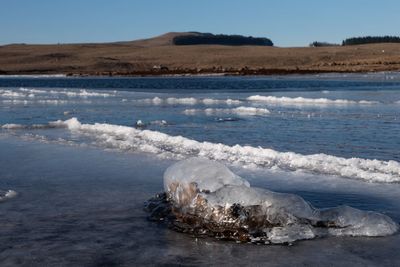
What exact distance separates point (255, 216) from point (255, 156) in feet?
19.2

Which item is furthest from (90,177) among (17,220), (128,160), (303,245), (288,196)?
(303,245)

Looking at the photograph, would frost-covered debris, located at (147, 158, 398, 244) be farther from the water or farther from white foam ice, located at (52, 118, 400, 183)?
white foam ice, located at (52, 118, 400, 183)

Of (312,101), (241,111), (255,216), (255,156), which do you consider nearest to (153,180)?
(255,156)

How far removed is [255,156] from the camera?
42.9ft

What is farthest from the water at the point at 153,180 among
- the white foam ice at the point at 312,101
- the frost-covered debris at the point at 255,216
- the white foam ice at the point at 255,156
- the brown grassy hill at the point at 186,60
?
the brown grassy hill at the point at 186,60

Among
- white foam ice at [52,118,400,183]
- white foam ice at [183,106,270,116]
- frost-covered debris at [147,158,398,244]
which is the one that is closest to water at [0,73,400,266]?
white foam ice at [52,118,400,183]

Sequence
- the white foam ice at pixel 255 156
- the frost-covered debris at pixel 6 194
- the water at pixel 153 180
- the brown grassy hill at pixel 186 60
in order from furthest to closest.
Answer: the brown grassy hill at pixel 186 60 < the white foam ice at pixel 255 156 < the frost-covered debris at pixel 6 194 < the water at pixel 153 180

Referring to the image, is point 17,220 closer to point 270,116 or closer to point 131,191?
point 131,191

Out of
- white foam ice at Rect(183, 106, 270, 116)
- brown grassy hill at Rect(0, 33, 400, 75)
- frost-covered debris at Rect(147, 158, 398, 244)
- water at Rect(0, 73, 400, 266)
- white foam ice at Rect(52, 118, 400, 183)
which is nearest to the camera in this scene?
water at Rect(0, 73, 400, 266)

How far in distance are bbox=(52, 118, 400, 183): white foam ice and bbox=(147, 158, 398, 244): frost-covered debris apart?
3082mm

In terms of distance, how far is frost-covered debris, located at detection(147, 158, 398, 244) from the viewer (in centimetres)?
709

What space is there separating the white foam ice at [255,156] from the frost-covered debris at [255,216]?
3.08 metres

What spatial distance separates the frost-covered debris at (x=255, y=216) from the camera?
7090 millimetres

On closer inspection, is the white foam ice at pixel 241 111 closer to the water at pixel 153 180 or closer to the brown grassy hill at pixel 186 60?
the water at pixel 153 180
